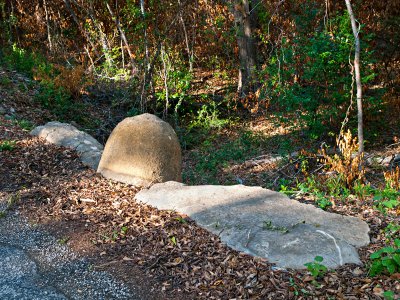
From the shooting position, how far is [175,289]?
3.50 m

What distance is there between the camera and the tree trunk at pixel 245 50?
11.4 metres

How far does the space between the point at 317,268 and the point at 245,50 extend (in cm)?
882

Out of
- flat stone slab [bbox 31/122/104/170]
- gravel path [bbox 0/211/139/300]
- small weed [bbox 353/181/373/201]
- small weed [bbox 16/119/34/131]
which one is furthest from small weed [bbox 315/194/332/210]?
small weed [bbox 16/119/34/131]

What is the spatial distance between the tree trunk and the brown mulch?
249 inches

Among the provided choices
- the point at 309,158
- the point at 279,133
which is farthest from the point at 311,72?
the point at 279,133

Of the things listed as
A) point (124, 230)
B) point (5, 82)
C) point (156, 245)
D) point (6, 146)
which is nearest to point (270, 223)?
point (156, 245)

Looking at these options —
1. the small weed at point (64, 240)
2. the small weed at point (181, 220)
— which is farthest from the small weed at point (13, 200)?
the small weed at point (181, 220)

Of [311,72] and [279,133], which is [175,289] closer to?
[311,72]

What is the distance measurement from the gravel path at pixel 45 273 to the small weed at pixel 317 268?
1.29 meters

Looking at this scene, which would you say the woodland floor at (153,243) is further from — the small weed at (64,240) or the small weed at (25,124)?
the small weed at (25,124)

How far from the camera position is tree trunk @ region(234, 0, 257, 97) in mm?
11356

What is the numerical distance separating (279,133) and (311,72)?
2.39 m

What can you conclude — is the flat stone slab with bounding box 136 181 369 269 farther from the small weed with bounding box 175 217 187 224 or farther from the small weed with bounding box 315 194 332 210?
the small weed with bounding box 315 194 332 210

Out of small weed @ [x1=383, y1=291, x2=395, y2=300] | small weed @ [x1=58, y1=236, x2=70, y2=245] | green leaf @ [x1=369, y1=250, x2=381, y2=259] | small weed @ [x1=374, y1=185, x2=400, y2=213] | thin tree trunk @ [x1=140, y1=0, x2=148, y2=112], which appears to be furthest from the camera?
thin tree trunk @ [x1=140, y1=0, x2=148, y2=112]
